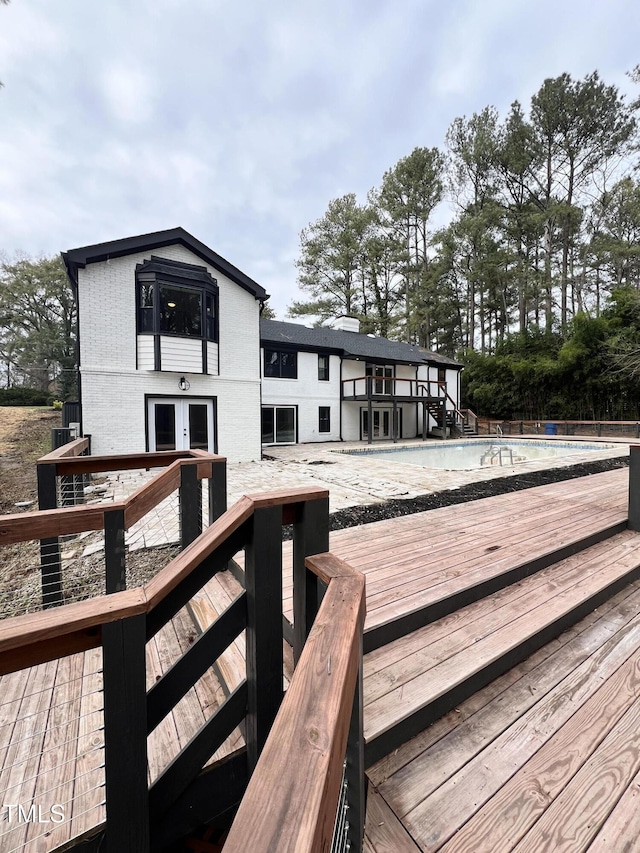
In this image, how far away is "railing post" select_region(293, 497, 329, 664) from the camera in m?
1.21

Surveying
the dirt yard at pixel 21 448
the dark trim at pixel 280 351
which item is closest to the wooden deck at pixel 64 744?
the dirt yard at pixel 21 448

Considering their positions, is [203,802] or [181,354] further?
[181,354]

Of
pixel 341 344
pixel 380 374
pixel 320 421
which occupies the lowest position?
pixel 320 421

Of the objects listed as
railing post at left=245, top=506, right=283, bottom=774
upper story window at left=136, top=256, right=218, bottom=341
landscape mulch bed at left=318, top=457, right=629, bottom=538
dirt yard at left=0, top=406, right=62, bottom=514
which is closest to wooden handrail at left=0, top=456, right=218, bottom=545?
railing post at left=245, top=506, right=283, bottom=774

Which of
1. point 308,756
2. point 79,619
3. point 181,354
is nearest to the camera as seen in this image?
point 308,756

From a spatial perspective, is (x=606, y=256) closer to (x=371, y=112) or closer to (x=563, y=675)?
(x=371, y=112)

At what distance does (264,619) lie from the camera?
3.80 feet

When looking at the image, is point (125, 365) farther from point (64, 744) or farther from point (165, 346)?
point (64, 744)

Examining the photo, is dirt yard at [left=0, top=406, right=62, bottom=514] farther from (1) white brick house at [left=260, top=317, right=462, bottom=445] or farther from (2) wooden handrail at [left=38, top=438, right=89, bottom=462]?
(1) white brick house at [left=260, top=317, right=462, bottom=445]

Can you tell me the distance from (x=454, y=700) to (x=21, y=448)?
12487 millimetres

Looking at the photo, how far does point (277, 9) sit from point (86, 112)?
644 centimetres

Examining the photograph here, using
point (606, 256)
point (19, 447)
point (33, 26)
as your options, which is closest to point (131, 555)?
point (19, 447)

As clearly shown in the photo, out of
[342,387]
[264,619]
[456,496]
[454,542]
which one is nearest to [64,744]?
[264,619]

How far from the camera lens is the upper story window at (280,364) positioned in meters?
13.2
